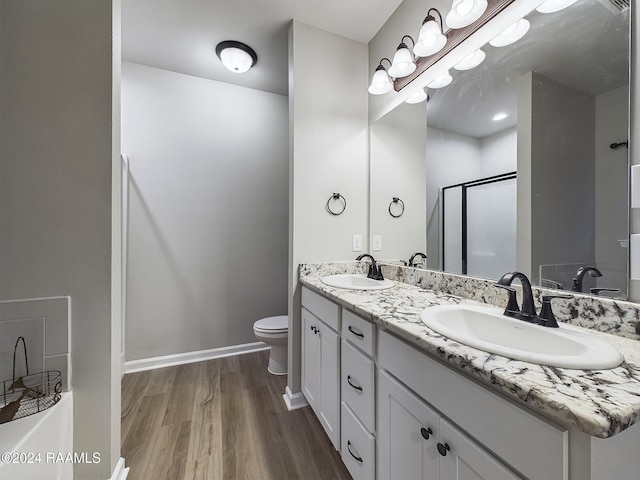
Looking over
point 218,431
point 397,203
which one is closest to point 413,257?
point 397,203

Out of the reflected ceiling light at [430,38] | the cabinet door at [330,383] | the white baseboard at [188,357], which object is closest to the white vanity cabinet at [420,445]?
the cabinet door at [330,383]

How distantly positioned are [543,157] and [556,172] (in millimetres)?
80

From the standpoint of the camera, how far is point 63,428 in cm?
103

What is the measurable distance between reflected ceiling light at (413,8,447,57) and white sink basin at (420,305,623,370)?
1.29 m

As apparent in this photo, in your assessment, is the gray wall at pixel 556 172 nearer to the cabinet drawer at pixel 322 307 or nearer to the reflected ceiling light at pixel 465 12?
the reflected ceiling light at pixel 465 12

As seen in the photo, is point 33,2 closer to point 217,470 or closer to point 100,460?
point 100,460

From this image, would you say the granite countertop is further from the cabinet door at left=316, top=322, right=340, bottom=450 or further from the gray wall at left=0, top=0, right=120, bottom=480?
the gray wall at left=0, top=0, right=120, bottom=480

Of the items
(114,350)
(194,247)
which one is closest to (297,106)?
(194,247)

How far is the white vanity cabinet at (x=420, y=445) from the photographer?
1.95ft

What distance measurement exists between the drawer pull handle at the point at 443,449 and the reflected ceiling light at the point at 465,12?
5.28ft

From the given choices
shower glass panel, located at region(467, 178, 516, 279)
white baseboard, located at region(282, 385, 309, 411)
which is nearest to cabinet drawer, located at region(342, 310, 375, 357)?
shower glass panel, located at region(467, 178, 516, 279)

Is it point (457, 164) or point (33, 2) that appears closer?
point (33, 2)

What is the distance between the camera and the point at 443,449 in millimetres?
671

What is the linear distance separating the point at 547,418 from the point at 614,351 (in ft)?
1.03
